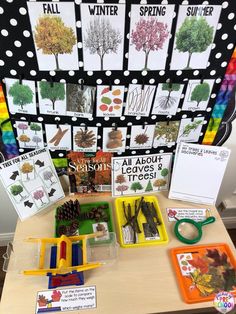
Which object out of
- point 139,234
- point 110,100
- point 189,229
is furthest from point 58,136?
point 189,229

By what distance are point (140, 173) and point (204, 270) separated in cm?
38

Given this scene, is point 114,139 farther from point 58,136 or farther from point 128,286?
point 128,286

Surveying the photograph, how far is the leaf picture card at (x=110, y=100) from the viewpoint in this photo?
2.73ft

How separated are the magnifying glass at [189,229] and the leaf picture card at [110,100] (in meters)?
0.44

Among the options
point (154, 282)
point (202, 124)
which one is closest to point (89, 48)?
point (202, 124)

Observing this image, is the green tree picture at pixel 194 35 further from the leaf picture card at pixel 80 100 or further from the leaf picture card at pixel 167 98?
the leaf picture card at pixel 80 100

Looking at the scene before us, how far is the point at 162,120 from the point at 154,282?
509 millimetres

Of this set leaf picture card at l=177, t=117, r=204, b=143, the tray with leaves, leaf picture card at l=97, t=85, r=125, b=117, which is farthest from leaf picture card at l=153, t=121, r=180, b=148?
the tray with leaves

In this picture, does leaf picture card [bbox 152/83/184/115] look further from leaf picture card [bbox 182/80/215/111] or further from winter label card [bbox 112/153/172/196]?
winter label card [bbox 112/153/172/196]

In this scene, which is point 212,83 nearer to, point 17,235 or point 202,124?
point 202,124

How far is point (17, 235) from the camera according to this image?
0.93 metres

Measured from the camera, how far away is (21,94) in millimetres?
825

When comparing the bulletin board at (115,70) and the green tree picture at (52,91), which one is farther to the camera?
the green tree picture at (52,91)

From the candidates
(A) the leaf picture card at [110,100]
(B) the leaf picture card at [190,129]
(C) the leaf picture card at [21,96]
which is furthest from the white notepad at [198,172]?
(C) the leaf picture card at [21,96]
